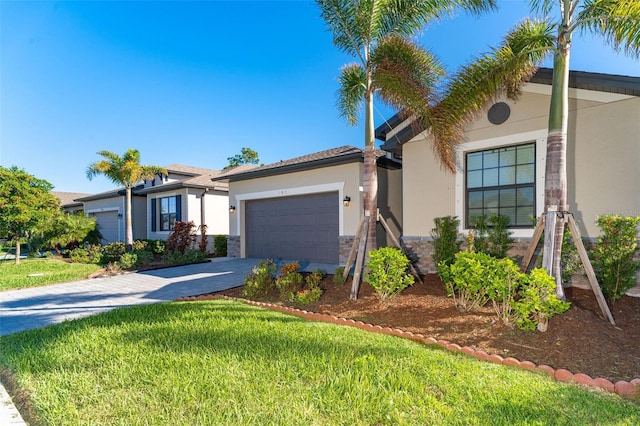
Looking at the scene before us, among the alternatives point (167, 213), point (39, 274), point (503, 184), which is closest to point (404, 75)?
point (503, 184)

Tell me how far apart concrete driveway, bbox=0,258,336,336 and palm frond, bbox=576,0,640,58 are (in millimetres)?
7778

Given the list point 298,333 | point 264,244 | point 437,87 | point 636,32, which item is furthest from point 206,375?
point 264,244

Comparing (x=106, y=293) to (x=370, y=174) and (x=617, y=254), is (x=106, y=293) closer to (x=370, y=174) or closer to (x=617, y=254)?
(x=370, y=174)

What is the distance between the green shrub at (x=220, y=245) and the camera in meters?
15.2

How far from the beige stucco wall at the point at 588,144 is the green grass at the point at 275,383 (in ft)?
16.4

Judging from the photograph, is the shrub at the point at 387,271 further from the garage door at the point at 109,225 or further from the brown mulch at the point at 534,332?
the garage door at the point at 109,225

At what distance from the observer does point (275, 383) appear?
289 cm

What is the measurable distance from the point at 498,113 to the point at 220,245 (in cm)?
1268

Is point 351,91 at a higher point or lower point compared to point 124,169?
higher

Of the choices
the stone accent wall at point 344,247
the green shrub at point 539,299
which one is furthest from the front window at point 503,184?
the stone accent wall at point 344,247

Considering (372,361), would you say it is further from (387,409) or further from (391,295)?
(391,295)

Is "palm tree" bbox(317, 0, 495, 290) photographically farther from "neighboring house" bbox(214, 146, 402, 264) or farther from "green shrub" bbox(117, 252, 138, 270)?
"green shrub" bbox(117, 252, 138, 270)

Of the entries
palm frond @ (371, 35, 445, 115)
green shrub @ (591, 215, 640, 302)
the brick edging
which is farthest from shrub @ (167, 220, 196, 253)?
green shrub @ (591, 215, 640, 302)

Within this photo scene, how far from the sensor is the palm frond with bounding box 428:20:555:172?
5754 mm
